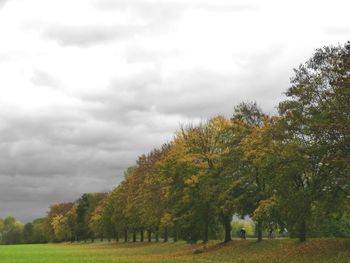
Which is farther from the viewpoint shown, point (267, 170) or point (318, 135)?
point (267, 170)

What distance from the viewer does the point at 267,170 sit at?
42.6 metres

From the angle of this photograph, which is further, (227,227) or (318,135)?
(227,227)

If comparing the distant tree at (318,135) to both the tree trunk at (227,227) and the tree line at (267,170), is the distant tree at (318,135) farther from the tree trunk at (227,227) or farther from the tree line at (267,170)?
the tree trunk at (227,227)

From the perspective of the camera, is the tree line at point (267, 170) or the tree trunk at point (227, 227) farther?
the tree trunk at point (227, 227)

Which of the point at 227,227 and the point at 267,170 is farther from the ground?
the point at 267,170

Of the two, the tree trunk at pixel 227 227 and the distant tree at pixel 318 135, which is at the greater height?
the distant tree at pixel 318 135

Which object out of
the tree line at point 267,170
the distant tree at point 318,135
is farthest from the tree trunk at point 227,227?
the distant tree at point 318,135

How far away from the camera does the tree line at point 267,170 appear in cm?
3575

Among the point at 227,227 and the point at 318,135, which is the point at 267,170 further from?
the point at 227,227

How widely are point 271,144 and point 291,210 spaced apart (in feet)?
24.0

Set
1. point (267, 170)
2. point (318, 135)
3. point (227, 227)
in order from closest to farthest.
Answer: point (318, 135), point (267, 170), point (227, 227)

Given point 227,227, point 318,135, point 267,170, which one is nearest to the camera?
point 318,135

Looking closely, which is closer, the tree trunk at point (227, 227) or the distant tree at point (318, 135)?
the distant tree at point (318, 135)

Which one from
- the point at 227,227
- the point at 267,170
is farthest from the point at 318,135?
the point at 227,227
